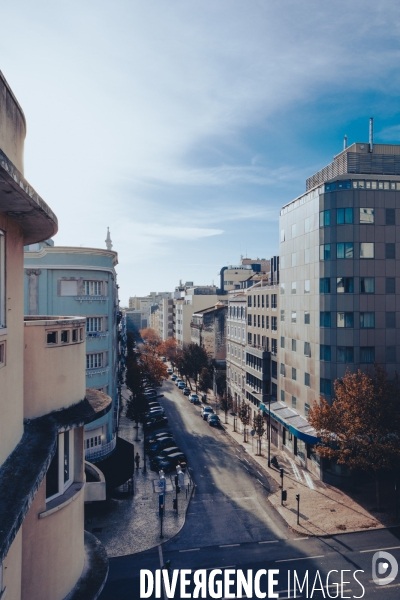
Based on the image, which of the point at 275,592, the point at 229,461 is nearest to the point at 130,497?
the point at 229,461

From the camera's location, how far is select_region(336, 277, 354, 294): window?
3319 centimetres

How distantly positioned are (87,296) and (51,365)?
83.8ft

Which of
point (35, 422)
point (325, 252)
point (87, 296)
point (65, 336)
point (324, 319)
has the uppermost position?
point (325, 252)

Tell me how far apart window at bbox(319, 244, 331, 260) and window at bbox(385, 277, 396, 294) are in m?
4.95

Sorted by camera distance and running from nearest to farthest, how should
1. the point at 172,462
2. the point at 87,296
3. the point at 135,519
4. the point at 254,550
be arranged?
the point at 254,550, the point at 135,519, the point at 87,296, the point at 172,462

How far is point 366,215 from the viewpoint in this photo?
33.3 meters

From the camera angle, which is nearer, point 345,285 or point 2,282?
point 2,282

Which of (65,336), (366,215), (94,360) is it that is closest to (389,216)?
(366,215)

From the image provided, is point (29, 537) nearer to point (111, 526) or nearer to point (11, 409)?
point (11, 409)

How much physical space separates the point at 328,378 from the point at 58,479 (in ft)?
91.3

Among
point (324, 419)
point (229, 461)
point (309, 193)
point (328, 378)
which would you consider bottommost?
point (229, 461)

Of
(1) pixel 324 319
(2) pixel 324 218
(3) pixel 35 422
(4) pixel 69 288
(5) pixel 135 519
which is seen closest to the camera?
(3) pixel 35 422

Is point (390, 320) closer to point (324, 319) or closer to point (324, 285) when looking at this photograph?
point (324, 319)

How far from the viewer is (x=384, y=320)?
3322 centimetres
